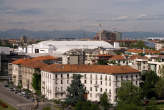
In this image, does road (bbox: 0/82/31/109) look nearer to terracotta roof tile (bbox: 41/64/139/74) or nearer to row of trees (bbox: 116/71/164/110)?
terracotta roof tile (bbox: 41/64/139/74)

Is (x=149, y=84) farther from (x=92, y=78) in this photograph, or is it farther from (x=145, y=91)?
(x=92, y=78)

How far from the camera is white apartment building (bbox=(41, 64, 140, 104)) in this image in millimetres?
54625

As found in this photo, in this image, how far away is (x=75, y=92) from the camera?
52.2 metres

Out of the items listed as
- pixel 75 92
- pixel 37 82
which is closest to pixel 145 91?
pixel 75 92

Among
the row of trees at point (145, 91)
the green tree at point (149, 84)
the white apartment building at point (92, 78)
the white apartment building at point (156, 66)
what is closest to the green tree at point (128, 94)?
the row of trees at point (145, 91)

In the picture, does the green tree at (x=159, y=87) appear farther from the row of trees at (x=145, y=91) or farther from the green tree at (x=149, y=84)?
the green tree at (x=149, y=84)

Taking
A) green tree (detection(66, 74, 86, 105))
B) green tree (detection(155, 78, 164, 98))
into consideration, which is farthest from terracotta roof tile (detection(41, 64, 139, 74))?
green tree (detection(66, 74, 86, 105))

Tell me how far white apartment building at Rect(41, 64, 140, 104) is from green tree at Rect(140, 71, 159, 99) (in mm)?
1909

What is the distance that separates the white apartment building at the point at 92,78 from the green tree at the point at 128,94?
2725 mm

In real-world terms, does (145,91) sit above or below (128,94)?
below

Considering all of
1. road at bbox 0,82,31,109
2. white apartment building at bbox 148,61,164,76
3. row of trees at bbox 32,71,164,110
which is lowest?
road at bbox 0,82,31,109

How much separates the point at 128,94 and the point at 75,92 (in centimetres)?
760

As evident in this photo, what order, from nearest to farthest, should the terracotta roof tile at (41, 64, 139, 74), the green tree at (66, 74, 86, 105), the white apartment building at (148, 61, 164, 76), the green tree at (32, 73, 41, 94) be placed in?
the green tree at (66, 74, 86, 105) → the terracotta roof tile at (41, 64, 139, 74) → the green tree at (32, 73, 41, 94) → the white apartment building at (148, 61, 164, 76)

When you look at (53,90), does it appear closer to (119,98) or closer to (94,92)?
(94,92)
